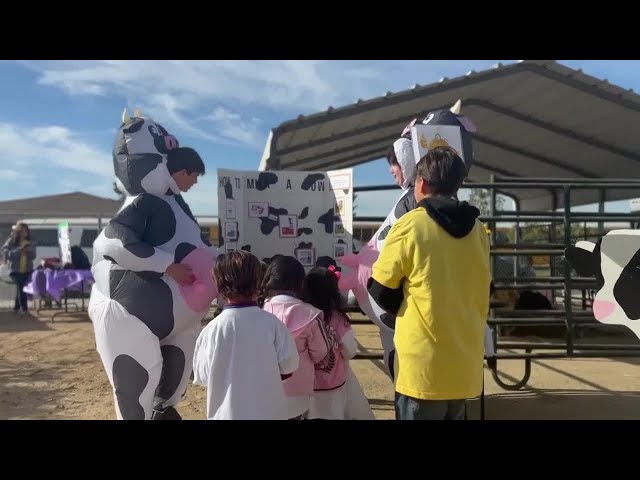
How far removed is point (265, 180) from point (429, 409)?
7.00 ft

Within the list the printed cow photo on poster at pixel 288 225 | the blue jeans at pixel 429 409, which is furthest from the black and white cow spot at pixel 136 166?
the blue jeans at pixel 429 409

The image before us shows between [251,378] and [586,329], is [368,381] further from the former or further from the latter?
[586,329]

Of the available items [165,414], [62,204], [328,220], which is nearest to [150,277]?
[165,414]

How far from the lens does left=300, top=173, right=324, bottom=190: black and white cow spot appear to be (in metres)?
3.77

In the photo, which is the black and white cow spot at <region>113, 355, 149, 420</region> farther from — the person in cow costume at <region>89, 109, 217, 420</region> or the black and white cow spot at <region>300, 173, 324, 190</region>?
the black and white cow spot at <region>300, 173, 324, 190</region>

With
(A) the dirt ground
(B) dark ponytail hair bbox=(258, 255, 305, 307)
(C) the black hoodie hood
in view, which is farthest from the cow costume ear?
(B) dark ponytail hair bbox=(258, 255, 305, 307)

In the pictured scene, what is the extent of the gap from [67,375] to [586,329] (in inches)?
271

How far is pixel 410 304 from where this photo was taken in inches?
81.6

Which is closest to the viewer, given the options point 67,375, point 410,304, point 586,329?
point 410,304

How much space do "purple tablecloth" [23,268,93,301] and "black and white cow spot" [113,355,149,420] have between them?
24.3 feet

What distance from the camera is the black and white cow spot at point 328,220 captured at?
381 cm

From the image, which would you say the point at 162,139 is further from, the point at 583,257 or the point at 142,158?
the point at 583,257

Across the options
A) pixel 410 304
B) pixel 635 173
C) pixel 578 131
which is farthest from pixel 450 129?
pixel 635 173

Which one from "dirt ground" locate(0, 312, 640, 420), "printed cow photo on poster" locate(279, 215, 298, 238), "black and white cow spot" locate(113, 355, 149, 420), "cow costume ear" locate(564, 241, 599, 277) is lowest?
"dirt ground" locate(0, 312, 640, 420)
